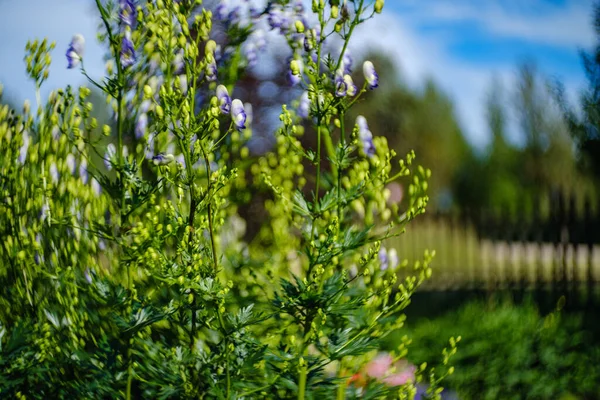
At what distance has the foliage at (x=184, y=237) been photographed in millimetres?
1911

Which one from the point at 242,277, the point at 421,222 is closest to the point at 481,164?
the point at 421,222

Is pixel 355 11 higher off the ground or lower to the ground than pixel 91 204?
higher

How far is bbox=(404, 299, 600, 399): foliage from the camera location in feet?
15.1

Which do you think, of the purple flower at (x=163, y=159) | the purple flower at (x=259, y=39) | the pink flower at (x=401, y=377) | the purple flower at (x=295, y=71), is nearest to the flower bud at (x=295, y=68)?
the purple flower at (x=295, y=71)

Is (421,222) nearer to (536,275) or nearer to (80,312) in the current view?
(536,275)

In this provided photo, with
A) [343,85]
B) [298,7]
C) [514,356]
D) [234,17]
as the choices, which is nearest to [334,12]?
[343,85]

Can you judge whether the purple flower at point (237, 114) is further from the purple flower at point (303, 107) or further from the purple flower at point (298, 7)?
the purple flower at point (298, 7)

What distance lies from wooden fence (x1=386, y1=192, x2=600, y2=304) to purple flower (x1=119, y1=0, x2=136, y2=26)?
7102 millimetres

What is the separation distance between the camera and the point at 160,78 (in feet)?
8.80

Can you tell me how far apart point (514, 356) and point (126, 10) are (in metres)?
3.96

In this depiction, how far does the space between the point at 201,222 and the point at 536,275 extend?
7988 mm

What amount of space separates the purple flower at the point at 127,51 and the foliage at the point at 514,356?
3.30 m

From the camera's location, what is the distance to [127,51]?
2.16 meters

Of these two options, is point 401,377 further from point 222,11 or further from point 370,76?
point 222,11
